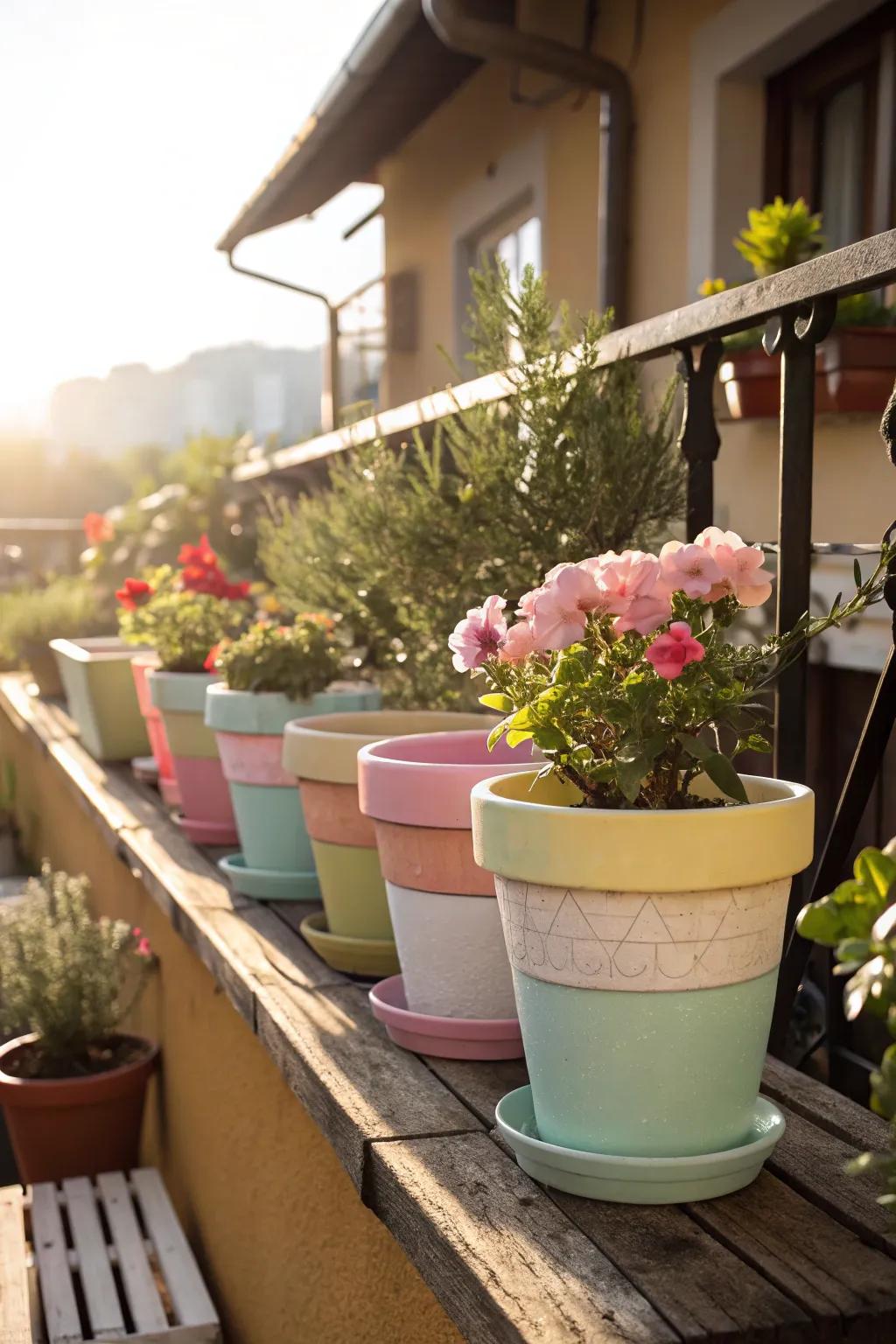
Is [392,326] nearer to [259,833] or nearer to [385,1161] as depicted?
[259,833]

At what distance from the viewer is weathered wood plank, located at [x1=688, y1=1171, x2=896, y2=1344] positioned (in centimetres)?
80

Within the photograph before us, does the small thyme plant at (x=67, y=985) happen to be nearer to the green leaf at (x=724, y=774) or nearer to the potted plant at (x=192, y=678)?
the potted plant at (x=192, y=678)

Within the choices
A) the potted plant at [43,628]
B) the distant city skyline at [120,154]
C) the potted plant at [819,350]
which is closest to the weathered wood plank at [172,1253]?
the potted plant at [819,350]

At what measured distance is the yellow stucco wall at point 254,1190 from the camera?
138 centimetres

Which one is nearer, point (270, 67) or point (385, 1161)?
point (385, 1161)

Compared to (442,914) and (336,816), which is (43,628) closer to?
(336,816)

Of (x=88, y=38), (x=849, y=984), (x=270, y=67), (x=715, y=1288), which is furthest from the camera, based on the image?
(x=88, y=38)

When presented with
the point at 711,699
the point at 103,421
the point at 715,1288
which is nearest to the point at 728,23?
the point at 711,699

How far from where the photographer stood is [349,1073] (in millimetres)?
1249

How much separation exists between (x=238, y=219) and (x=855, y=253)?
6.12m

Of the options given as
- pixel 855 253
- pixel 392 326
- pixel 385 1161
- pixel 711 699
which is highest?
pixel 392 326

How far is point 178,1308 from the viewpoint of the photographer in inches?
81.9

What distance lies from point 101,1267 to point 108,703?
4.63ft

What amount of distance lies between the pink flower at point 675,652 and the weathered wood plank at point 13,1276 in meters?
1.37
